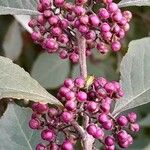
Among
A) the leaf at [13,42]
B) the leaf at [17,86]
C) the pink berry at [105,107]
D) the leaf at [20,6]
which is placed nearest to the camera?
the leaf at [17,86]

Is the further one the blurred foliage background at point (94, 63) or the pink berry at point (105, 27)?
the blurred foliage background at point (94, 63)

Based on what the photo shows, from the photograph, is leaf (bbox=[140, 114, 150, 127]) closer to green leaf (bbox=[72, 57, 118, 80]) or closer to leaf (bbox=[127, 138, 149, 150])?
leaf (bbox=[127, 138, 149, 150])

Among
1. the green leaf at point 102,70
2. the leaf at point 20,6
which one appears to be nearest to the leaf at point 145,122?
the green leaf at point 102,70

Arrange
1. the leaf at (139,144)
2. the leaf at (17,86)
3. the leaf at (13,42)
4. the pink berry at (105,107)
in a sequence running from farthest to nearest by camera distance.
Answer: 1. the leaf at (13,42)
2. the leaf at (139,144)
3. the pink berry at (105,107)
4. the leaf at (17,86)

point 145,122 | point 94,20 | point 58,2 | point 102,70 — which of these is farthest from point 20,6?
point 102,70

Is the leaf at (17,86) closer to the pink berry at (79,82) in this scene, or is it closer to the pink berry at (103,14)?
the pink berry at (79,82)

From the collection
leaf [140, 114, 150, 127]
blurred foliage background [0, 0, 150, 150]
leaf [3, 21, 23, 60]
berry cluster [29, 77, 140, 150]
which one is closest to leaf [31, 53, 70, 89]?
blurred foliage background [0, 0, 150, 150]
